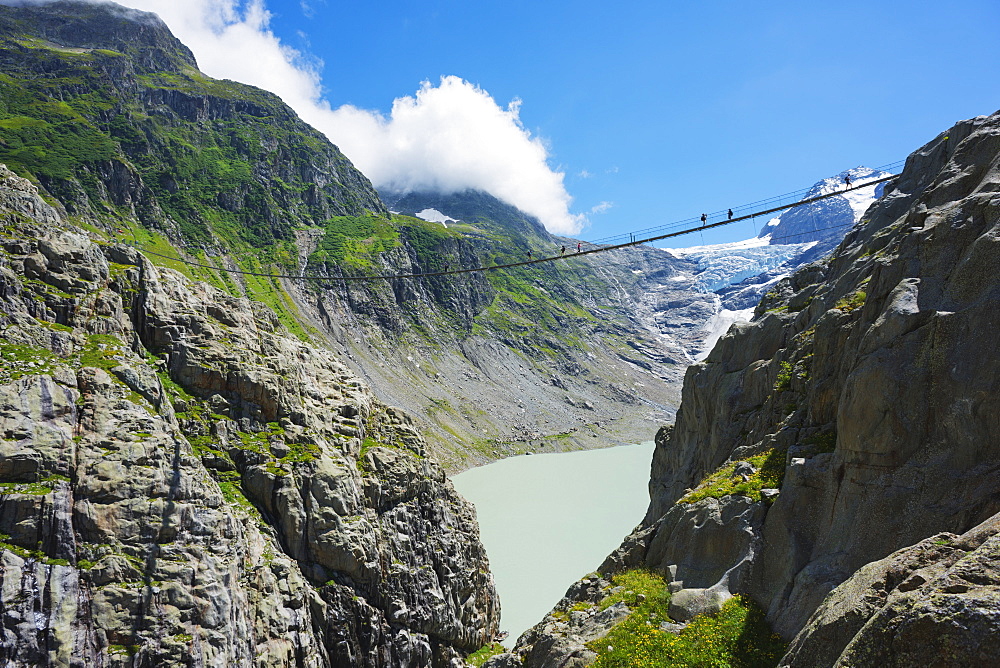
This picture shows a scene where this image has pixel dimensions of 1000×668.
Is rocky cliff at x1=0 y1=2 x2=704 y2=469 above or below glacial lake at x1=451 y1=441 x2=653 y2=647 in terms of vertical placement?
above

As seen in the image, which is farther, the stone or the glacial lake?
the glacial lake

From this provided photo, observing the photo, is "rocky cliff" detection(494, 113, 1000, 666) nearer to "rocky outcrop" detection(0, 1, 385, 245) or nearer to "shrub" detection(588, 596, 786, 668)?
"shrub" detection(588, 596, 786, 668)

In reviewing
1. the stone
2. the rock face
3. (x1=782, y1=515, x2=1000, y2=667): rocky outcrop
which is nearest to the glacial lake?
the rock face

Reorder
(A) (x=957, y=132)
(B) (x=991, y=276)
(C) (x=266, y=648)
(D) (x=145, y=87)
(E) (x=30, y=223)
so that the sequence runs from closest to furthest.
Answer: (B) (x=991, y=276)
(A) (x=957, y=132)
(C) (x=266, y=648)
(E) (x=30, y=223)
(D) (x=145, y=87)

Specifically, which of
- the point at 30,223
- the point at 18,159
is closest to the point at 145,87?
the point at 18,159

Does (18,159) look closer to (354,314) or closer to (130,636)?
(354,314)

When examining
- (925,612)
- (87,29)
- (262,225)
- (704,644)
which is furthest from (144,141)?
(925,612)
